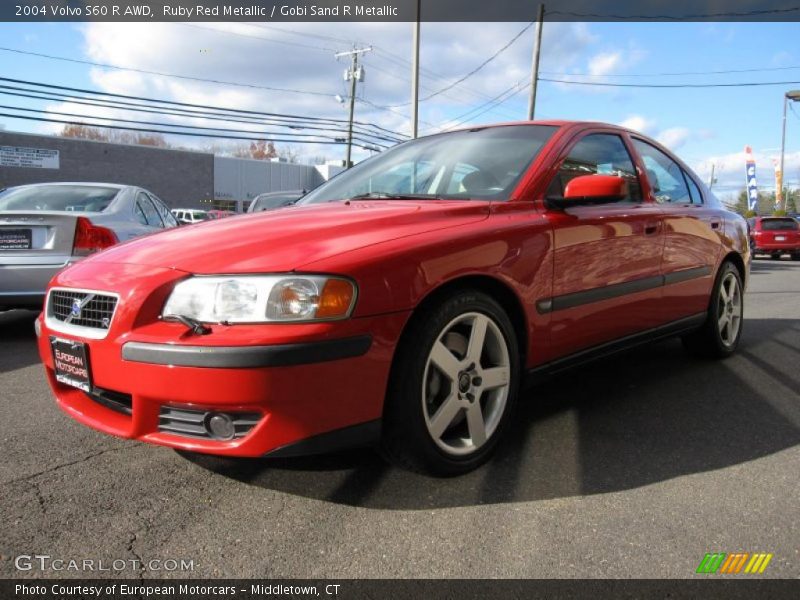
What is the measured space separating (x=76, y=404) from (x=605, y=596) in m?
2.04

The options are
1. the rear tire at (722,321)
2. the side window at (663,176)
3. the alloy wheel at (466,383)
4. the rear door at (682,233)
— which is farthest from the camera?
the rear tire at (722,321)

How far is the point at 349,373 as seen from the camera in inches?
82.6

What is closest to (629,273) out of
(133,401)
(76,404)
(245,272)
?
(245,272)

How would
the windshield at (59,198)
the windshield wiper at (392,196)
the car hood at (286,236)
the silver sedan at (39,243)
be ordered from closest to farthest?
the car hood at (286,236) → the windshield wiper at (392,196) → the silver sedan at (39,243) → the windshield at (59,198)

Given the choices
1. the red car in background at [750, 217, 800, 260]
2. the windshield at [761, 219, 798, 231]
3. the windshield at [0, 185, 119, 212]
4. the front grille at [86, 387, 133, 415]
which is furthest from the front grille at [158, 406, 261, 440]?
the windshield at [761, 219, 798, 231]

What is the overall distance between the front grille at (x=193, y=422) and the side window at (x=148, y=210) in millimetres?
4519

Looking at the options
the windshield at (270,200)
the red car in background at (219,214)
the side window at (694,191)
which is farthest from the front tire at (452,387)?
the windshield at (270,200)

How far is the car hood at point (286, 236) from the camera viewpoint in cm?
217

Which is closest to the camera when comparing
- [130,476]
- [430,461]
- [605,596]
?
[605,596]

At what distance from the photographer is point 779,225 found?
69.3 ft

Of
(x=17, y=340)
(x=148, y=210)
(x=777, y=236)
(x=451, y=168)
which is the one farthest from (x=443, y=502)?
(x=777, y=236)

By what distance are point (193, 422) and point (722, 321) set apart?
3914mm

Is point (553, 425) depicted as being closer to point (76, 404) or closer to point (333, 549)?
point (333, 549)

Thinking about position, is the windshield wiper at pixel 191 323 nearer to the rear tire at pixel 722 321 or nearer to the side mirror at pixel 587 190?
the side mirror at pixel 587 190
